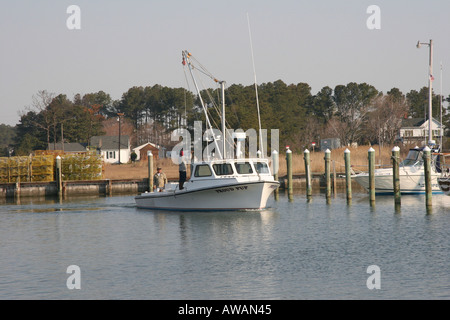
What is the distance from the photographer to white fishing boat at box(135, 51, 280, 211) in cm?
3366

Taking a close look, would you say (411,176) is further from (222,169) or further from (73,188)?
(73,188)

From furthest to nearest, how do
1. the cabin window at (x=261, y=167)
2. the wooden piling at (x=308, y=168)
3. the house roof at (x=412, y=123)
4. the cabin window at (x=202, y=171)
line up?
the house roof at (x=412, y=123)
the wooden piling at (x=308, y=168)
the cabin window at (x=261, y=167)
the cabin window at (x=202, y=171)

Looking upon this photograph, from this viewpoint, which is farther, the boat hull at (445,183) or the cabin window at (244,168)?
the boat hull at (445,183)

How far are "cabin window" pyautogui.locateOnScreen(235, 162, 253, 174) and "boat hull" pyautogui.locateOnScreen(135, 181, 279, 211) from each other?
0.82 m

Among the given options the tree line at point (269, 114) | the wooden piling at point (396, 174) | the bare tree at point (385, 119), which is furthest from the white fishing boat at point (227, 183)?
→ the bare tree at point (385, 119)

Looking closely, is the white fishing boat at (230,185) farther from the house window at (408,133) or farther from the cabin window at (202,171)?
the house window at (408,133)

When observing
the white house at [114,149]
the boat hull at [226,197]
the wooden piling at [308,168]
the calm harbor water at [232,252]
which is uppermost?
the white house at [114,149]

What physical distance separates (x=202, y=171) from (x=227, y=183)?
1581 mm

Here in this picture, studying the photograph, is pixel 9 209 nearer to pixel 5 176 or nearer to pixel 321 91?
pixel 5 176

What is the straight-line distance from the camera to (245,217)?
33656 mm

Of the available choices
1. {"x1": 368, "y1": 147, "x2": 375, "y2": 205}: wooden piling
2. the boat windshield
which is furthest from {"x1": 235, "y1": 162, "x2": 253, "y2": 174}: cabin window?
the boat windshield

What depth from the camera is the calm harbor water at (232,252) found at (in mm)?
19375

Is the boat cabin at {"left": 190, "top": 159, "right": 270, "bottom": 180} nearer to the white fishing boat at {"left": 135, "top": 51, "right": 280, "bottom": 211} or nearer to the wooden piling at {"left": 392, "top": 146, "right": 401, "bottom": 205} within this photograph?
the white fishing boat at {"left": 135, "top": 51, "right": 280, "bottom": 211}
